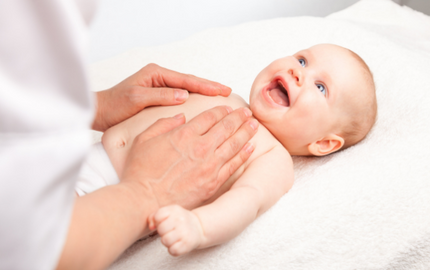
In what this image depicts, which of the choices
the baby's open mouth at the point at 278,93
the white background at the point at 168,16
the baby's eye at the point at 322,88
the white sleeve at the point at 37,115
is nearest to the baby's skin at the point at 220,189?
the baby's open mouth at the point at 278,93

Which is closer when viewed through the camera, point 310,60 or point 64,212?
point 64,212

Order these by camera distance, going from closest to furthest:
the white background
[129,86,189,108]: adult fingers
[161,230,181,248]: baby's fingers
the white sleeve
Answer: the white sleeve
[161,230,181,248]: baby's fingers
[129,86,189,108]: adult fingers
the white background

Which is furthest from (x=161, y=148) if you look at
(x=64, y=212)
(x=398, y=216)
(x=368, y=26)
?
(x=368, y=26)

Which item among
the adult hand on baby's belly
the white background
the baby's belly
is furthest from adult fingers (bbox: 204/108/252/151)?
the white background

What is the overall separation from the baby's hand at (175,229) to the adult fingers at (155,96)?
0.42m

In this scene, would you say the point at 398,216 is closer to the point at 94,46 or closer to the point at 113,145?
the point at 113,145

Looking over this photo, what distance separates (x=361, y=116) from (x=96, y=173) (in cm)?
85

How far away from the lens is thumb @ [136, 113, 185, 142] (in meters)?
0.91

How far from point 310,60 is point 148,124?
602 millimetres

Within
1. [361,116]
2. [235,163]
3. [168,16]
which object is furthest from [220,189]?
[168,16]

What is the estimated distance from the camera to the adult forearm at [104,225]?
1.74ft

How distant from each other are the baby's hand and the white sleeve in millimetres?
335

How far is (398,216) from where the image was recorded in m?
0.94

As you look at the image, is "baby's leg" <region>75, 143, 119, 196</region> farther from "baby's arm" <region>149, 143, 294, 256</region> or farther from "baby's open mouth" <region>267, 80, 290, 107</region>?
"baby's open mouth" <region>267, 80, 290, 107</region>
